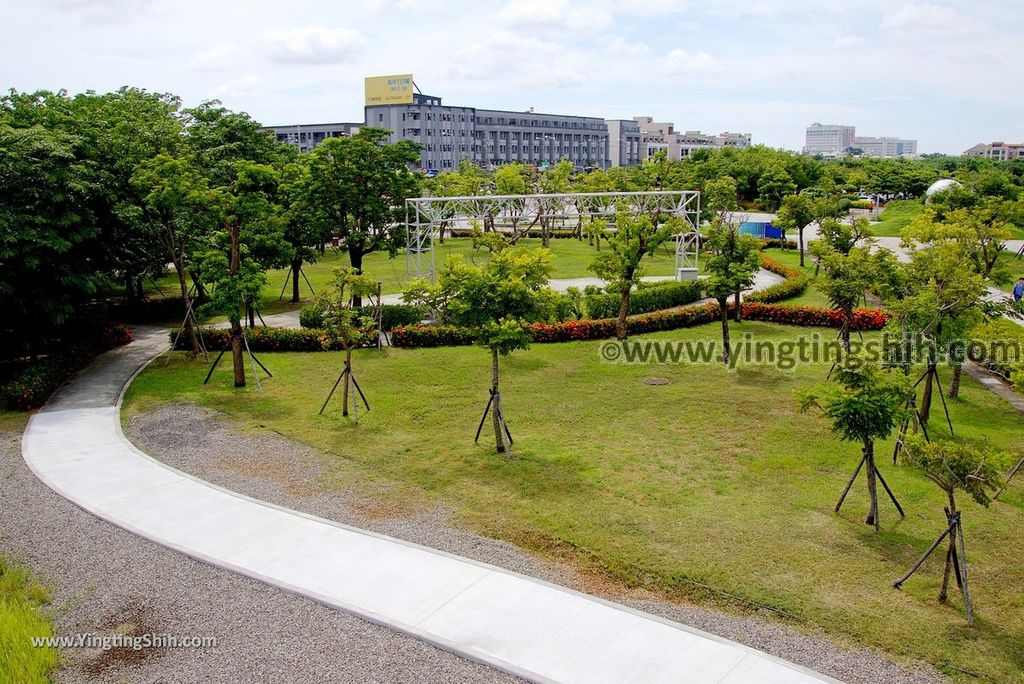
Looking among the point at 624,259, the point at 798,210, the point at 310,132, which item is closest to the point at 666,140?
the point at 310,132

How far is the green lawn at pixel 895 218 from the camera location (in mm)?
55250

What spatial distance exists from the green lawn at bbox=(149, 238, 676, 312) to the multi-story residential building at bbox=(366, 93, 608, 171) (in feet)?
150

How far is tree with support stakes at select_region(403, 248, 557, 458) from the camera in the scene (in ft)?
49.3

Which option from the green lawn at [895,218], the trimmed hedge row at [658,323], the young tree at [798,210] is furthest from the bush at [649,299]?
the green lawn at [895,218]

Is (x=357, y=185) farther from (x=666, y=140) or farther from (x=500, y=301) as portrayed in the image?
(x=666, y=140)

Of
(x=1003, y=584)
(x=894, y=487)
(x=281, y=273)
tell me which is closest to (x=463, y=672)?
(x=1003, y=584)

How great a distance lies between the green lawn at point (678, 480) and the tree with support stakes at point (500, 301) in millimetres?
1831

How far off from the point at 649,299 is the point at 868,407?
57.8 feet

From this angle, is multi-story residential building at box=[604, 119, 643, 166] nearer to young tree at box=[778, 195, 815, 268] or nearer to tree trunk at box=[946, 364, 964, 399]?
young tree at box=[778, 195, 815, 268]

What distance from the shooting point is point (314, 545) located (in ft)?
37.8

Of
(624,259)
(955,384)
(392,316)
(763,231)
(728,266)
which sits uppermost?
(763,231)

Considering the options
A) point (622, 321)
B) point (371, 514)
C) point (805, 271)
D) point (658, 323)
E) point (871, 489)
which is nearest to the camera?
point (871, 489)

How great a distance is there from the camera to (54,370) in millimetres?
20578

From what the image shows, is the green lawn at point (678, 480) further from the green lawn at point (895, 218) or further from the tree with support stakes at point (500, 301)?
the green lawn at point (895, 218)
